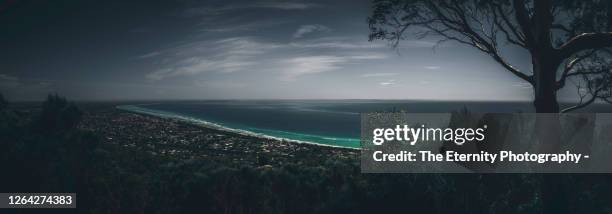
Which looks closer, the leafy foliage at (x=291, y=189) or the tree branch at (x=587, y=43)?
the tree branch at (x=587, y=43)

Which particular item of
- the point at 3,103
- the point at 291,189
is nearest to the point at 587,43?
the point at 291,189

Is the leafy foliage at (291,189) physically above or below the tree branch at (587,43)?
below

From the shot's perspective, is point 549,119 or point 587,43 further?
point 549,119

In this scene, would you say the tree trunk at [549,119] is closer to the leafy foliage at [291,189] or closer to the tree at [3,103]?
the leafy foliage at [291,189]

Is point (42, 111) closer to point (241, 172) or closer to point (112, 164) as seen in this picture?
point (112, 164)

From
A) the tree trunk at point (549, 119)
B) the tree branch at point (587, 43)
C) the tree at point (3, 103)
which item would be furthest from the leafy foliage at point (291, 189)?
the tree at point (3, 103)

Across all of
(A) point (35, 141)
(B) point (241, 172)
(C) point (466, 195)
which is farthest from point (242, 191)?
(A) point (35, 141)

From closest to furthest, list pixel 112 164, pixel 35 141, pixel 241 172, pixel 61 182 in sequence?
pixel 241 172 < pixel 61 182 < pixel 35 141 < pixel 112 164

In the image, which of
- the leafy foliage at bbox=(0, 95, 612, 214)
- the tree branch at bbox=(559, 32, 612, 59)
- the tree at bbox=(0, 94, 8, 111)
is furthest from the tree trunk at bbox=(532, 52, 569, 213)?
the tree at bbox=(0, 94, 8, 111)

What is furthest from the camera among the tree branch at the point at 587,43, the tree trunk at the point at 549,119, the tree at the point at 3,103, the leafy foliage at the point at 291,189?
the tree at the point at 3,103

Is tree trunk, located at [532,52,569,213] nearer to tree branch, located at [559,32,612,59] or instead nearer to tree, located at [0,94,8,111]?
tree branch, located at [559,32,612,59]

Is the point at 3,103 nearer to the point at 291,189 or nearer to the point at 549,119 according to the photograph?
the point at 291,189
